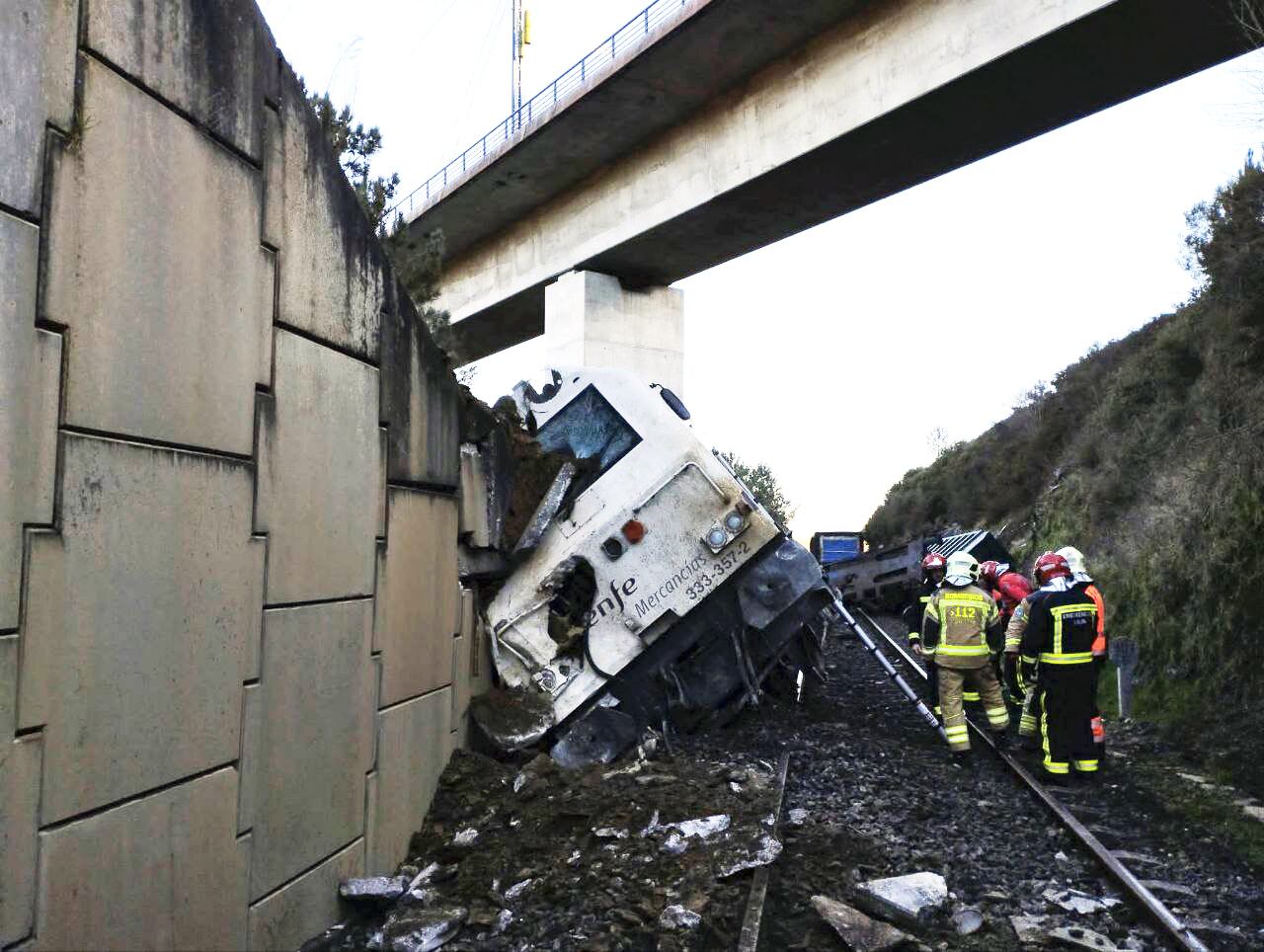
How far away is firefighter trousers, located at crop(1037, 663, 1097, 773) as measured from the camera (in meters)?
7.27

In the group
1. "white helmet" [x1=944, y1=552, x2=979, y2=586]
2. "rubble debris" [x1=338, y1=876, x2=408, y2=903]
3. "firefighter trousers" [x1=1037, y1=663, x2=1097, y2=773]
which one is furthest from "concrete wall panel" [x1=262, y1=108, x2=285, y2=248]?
"firefighter trousers" [x1=1037, y1=663, x2=1097, y2=773]

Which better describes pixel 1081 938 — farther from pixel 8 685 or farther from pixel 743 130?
pixel 743 130

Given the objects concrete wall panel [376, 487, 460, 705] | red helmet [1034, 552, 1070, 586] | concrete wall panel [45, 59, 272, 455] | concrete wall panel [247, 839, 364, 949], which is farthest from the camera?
red helmet [1034, 552, 1070, 586]

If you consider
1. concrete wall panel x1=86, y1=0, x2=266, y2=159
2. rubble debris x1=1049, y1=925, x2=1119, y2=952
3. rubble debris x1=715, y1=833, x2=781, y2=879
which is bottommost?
rubble debris x1=1049, y1=925, x2=1119, y2=952

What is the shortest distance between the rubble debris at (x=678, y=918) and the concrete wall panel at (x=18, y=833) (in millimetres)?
2369

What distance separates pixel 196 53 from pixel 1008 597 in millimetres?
8410

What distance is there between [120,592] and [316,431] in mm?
1220

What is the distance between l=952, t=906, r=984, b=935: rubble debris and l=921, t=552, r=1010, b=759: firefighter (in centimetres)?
330

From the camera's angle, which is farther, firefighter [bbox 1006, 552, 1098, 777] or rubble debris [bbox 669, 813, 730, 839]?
firefighter [bbox 1006, 552, 1098, 777]

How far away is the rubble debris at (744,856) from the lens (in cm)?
477

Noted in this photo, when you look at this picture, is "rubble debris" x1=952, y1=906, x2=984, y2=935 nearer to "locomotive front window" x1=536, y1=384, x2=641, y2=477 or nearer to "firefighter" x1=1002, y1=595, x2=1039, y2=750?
"firefighter" x1=1002, y1=595, x2=1039, y2=750

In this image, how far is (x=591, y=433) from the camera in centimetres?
741

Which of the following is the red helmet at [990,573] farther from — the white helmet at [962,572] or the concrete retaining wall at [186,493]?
the concrete retaining wall at [186,493]

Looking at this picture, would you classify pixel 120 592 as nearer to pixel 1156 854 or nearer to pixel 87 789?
pixel 87 789
